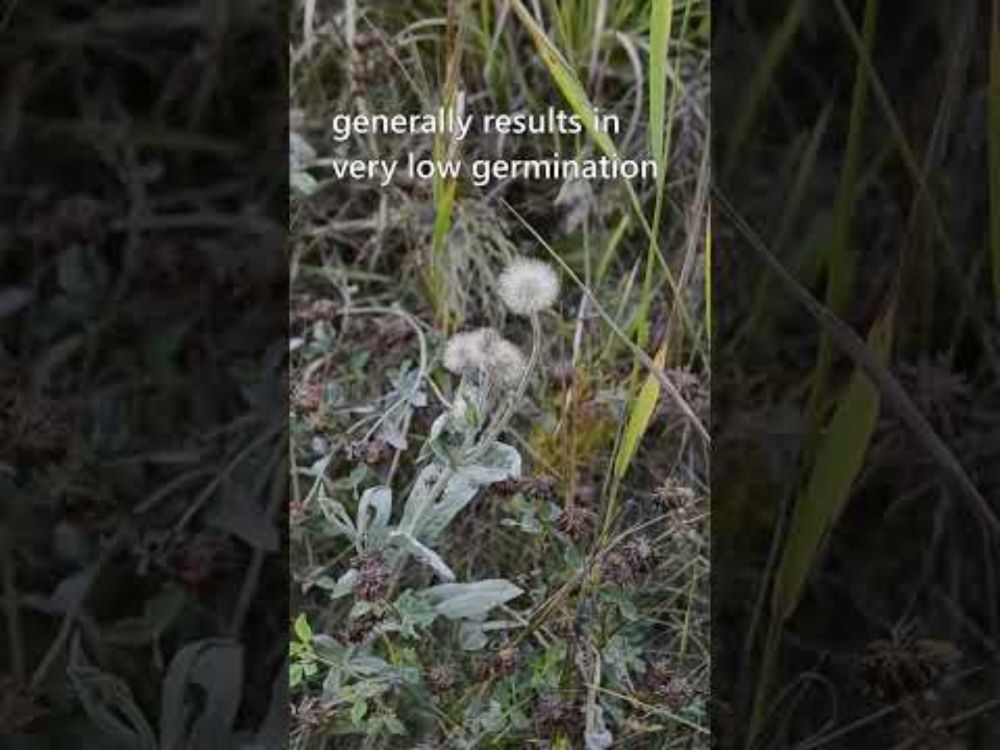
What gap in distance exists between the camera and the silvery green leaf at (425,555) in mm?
1126

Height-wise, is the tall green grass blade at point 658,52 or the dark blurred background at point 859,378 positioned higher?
the tall green grass blade at point 658,52

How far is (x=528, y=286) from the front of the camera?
1.13 m

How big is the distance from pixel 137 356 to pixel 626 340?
0.43 metres

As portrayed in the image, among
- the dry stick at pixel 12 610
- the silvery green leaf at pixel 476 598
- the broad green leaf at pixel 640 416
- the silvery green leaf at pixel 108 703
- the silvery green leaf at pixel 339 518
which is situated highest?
the broad green leaf at pixel 640 416

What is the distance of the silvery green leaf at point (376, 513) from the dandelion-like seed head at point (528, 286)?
18 centimetres

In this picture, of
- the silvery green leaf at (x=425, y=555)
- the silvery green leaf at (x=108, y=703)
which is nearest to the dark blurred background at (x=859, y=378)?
the silvery green leaf at (x=425, y=555)

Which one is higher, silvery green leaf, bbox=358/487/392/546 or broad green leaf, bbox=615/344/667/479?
broad green leaf, bbox=615/344/667/479

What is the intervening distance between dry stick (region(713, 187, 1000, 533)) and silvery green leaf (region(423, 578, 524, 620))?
0.34 m

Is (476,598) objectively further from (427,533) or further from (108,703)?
(108,703)

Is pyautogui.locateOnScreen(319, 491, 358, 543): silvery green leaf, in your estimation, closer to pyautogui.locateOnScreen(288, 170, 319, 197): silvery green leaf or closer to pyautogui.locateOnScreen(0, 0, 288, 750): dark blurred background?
pyautogui.locateOnScreen(0, 0, 288, 750): dark blurred background

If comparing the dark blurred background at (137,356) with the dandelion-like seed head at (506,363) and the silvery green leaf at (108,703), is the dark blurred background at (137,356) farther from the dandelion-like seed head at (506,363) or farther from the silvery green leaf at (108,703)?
the dandelion-like seed head at (506,363)

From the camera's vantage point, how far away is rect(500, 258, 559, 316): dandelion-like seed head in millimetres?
1125

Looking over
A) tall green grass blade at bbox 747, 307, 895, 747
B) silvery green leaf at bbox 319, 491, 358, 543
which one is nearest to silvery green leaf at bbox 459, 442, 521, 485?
silvery green leaf at bbox 319, 491, 358, 543

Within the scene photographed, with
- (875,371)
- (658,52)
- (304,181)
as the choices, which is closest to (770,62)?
(658,52)
